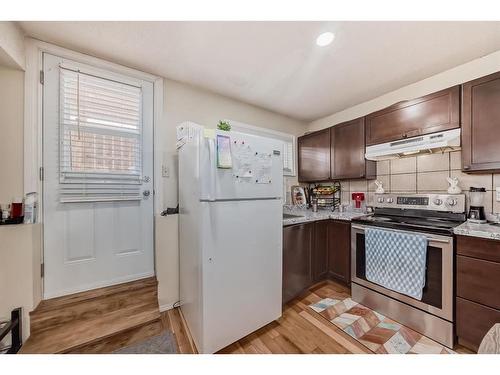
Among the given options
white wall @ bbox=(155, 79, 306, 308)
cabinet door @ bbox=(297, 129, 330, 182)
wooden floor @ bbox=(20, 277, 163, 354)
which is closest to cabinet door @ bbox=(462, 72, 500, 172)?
cabinet door @ bbox=(297, 129, 330, 182)

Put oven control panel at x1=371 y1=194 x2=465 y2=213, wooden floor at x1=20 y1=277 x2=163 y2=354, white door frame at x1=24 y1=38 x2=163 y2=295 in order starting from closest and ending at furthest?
1. wooden floor at x1=20 y1=277 x2=163 y2=354
2. white door frame at x1=24 y1=38 x2=163 y2=295
3. oven control panel at x1=371 y1=194 x2=465 y2=213

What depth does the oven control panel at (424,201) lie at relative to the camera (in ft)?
5.76

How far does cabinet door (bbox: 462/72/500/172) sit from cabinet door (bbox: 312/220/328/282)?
133cm

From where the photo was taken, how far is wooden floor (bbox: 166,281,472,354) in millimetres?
1419

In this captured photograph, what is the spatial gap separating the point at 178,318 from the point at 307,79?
8.61 feet

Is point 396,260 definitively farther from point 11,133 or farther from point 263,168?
point 11,133

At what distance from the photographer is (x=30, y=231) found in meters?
1.37

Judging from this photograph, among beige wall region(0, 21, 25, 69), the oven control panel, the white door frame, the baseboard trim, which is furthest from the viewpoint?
the baseboard trim

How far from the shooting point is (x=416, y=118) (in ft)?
6.10

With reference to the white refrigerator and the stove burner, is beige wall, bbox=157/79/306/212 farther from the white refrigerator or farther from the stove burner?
the stove burner

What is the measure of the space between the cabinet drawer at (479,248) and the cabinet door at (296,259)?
1.14 metres

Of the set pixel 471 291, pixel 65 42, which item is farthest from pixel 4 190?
pixel 471 291
